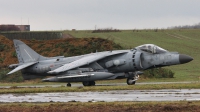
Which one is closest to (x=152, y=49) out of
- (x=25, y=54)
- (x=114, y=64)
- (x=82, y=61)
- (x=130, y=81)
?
(x=130, y=81)

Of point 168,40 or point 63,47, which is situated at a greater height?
point 63,47

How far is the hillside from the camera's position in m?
48.0

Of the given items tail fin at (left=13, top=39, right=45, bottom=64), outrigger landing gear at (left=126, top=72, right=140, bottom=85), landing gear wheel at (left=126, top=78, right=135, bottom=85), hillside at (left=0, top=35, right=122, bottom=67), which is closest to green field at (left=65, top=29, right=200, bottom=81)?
hillside at (left=0, top=35, right=122, bottom=67)

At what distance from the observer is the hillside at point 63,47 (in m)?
48.0

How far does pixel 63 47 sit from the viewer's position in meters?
49.6

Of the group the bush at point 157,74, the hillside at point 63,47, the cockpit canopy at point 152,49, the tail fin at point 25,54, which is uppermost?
the cockpit canopy at point 152,49

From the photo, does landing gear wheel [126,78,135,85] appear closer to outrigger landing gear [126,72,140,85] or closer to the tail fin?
outrigger landing gear [126,72,140,85]

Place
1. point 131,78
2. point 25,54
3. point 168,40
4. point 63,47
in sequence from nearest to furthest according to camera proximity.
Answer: point 131,78
point 25,54
point 63,47
point 168,40

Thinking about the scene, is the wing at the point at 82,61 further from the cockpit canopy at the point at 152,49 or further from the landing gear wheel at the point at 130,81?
the landing gear wheel at the point at 130,81

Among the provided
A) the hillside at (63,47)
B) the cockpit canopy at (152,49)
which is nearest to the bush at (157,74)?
the hillside at (63,47)

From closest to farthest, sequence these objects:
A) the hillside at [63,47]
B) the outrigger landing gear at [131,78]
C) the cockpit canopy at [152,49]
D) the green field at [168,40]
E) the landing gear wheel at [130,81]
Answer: the cockpit canopy at [152,49] < the landing gear wheel at [130,81] < the outrigger landing gear at [131,78] < the hillside at [63,47] < the green field at [168,40]

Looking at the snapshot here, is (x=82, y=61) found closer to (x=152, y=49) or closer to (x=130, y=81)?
(x=130, y=81)

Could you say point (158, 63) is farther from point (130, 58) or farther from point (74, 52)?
point (74, 52)

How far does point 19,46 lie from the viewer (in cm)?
3572
